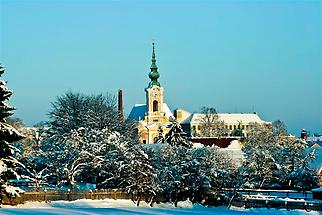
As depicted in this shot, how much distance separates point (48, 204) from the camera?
3988cm

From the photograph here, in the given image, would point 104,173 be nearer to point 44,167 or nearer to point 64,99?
point 44,167

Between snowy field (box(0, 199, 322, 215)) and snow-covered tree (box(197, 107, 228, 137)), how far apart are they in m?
81.0

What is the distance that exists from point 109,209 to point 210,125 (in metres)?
92.4

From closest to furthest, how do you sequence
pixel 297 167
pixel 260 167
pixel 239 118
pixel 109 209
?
pixel 109 209
pixel 260 167
pixel 297 167
pixel 239 118

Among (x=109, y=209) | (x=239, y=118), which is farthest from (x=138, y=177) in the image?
(x=239, y=118)

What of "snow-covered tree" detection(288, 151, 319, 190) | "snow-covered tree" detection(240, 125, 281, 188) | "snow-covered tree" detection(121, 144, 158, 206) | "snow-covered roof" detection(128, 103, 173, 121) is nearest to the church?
"snow-covered roof" detection(128, 103, 173, 121)

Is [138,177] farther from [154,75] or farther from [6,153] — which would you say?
[154,75]

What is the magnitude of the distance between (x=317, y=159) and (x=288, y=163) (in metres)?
4.64

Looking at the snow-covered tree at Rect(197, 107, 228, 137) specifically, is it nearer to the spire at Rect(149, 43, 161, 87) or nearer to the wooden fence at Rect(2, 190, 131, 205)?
the spire at Rect(149, 43, 161, 87)

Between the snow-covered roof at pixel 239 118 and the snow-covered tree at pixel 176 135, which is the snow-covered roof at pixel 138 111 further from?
the snow-covered tree at pixel 176 135

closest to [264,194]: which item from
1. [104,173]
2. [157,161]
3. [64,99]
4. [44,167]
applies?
[157,161]

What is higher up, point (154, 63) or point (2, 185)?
point (154, 63)

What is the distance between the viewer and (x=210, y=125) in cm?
12938

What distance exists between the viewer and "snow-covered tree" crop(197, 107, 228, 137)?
127 m
